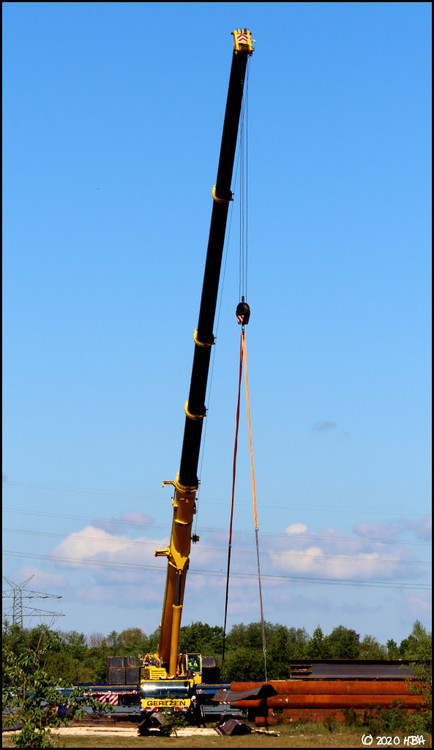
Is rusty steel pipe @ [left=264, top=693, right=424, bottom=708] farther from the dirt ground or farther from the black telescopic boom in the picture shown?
the black telescopic boom

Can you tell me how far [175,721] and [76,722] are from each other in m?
8.07

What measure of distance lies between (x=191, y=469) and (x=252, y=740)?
789 centimetres

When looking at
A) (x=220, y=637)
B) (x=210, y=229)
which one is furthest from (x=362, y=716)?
(x=220, y=637)

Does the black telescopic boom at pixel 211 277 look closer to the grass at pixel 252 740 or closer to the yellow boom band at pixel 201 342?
the yellow boom band at pixel 201 342

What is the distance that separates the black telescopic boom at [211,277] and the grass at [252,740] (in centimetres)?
717

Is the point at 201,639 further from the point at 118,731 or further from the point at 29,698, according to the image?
the point at 29,698

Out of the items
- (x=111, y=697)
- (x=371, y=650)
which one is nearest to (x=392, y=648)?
(x=371, y=650)


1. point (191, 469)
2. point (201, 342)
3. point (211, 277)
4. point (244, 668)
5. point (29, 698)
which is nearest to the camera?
point (29, 698)

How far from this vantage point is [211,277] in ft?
68.9

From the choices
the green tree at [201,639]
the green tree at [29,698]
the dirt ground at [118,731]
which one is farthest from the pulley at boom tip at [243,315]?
the green tree at [201,639]

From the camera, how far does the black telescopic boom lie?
19.0 meters

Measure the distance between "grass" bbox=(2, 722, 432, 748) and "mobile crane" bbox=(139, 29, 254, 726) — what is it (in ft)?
4.38

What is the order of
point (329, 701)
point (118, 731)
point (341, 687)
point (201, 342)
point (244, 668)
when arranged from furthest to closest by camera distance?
1. point (244, 668)
2. point (118, 731)
3. point (341, 687)
4. point (329, 701)
5. point (201, 342)

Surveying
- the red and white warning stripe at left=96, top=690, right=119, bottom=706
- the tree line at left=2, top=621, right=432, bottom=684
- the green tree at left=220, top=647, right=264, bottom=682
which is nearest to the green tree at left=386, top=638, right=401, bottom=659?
the tree line at left=2, top=621, right=432, bottom=684
